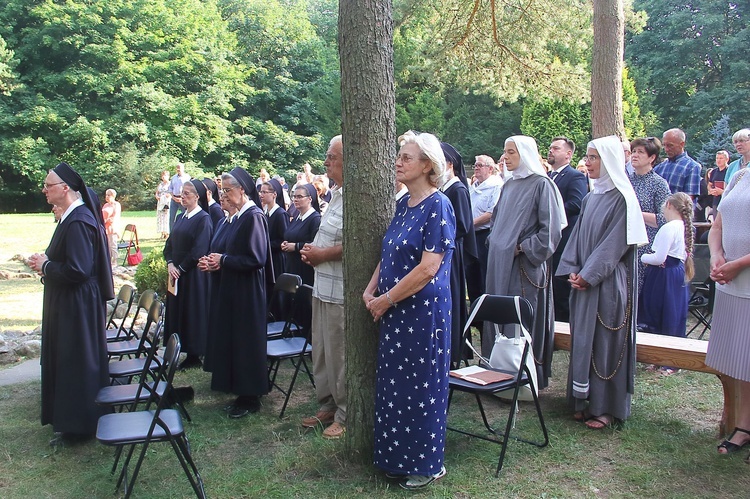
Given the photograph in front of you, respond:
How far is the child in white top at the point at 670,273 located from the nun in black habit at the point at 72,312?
487cm

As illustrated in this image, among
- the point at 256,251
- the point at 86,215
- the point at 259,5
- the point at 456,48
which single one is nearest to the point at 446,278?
the point at 256,251

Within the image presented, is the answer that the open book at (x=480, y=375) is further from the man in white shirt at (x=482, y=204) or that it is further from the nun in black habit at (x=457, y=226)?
the man in white shirt at (x=482, y=204)

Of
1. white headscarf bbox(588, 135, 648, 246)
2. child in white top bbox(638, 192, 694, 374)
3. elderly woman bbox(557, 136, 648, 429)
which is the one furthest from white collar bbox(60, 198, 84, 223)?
child in white top bbox(638, 192, 694, 374)

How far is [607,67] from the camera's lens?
380 inches

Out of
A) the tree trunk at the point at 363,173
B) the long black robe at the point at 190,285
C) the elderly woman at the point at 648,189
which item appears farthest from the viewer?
the long black robe at the point at 190,285

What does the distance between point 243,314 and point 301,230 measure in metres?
1.69

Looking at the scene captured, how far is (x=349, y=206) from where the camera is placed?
4.18m

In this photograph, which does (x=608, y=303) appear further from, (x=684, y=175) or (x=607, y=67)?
(x=607, y=67)

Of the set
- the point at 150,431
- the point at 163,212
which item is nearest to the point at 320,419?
the point at 150,431

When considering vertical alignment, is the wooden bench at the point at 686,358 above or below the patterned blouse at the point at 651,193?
below

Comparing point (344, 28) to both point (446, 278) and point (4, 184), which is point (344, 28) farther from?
point (4, 184)

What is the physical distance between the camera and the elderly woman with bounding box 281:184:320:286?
692cm

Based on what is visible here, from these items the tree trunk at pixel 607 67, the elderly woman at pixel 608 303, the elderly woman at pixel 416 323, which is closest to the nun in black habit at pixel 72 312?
the elderly woman at pixel 416 323

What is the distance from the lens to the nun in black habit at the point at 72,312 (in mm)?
4816
